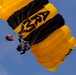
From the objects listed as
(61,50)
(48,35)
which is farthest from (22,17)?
(61,50)

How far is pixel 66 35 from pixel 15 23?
3091 mm

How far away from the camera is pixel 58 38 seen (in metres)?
20.4

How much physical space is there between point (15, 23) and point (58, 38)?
256cm

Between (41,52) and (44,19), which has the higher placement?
(44,19)

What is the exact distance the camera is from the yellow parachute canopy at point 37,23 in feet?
63.7

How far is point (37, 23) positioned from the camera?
766 inches

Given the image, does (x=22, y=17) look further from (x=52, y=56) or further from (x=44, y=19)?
(x=52, y=56)

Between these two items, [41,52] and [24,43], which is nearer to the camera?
[24,43]

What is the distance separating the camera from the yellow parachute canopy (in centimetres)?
1942

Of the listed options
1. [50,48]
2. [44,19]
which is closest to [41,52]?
[50,48]

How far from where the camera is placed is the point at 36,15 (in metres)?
19.5

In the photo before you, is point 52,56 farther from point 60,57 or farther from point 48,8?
point 48,8

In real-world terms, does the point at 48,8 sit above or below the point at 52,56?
above

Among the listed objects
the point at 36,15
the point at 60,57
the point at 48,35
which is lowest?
the point at 60,57
